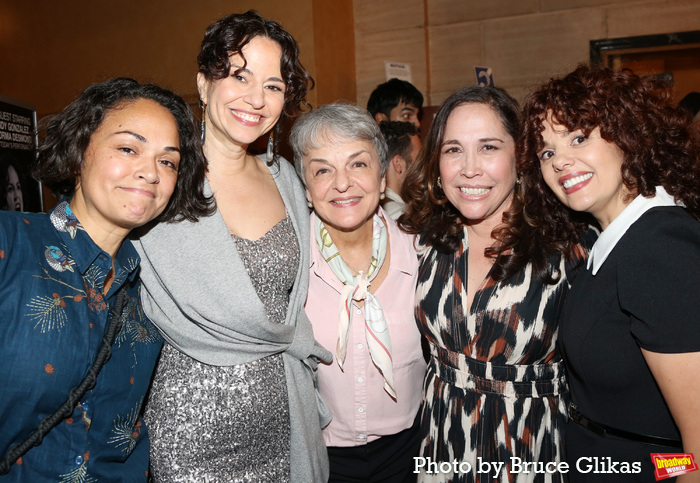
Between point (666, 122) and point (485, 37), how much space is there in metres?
4.36

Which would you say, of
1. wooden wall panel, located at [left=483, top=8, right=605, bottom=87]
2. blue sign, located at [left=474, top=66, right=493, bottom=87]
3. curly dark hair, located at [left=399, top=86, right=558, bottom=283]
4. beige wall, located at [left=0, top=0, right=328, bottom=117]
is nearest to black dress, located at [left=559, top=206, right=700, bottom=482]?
curly dark hair, located at [left=399, top=86, right=558, bottom=283]

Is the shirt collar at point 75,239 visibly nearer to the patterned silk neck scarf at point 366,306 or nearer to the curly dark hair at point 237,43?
the curly dark hair at point 237,43

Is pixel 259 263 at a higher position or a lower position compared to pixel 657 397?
higher

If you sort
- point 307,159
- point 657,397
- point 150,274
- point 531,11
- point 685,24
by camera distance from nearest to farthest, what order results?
point 657,397
point 150,274
point 307,159
point 685,24
point 531,11

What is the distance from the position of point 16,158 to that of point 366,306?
6.69 feet

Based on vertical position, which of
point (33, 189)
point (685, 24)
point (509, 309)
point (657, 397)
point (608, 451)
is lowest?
point (608, 451)

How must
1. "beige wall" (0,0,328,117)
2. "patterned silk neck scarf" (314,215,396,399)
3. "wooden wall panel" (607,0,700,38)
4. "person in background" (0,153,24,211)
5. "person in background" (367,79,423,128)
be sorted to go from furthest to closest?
1. "beige wall" (0,0,328,117)
2. "wooden wall panel" (607,0,700,38)
3. "person in background" (367,79,423,128)
4. "person in background" (0,153,24,211)
5. "patterned silk neck scarf" (314,215,396,399)

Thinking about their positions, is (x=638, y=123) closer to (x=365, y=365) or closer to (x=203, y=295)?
(x=365, y=365)

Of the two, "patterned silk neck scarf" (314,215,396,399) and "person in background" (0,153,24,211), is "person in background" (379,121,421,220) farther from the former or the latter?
"person in background" (0,153,24,211)

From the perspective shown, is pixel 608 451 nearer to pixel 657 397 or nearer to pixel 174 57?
pixel 657 397

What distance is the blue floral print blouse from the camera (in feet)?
4.06

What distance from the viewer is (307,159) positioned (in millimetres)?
2090

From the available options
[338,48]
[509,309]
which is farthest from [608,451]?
[338,48]

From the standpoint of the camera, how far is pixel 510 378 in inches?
71.1
